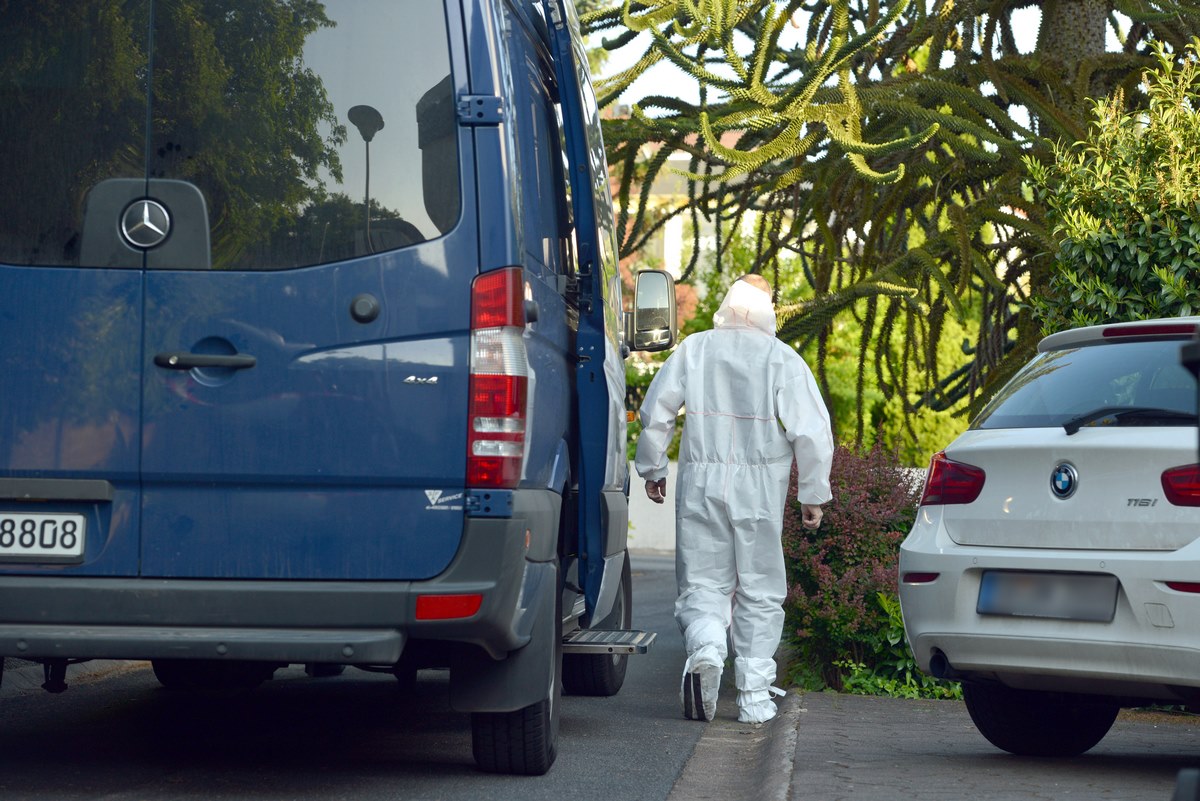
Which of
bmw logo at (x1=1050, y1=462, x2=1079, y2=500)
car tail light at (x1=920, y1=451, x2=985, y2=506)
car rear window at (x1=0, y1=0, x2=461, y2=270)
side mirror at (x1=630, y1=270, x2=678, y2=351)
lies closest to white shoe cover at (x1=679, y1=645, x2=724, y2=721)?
car tail light at (x1=920, y1=451, x2=985, y2=506)

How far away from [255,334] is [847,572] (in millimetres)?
3805

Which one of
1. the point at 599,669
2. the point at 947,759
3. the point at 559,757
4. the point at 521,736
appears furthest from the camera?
the point at 599,669

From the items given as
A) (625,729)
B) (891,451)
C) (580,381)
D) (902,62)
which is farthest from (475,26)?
(902,62)

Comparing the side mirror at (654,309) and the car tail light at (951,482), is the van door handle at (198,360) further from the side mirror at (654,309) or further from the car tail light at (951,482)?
the side mirror at (654,309)

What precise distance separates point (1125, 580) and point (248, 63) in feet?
10.3

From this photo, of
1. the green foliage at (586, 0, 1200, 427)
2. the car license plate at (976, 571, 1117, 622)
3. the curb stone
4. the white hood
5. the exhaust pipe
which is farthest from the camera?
the green foliage at (586, 0, 1200, 427)

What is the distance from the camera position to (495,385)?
475 centimetres

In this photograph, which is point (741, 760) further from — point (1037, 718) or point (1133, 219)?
point (1133, 219)

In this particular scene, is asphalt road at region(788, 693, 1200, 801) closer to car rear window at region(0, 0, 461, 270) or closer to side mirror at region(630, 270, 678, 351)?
side mirror at region(630, 270, 678, 351)

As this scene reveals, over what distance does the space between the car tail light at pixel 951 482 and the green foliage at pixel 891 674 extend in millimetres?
1832

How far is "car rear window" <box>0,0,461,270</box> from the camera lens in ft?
15.5

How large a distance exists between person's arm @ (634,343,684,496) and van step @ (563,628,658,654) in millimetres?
939

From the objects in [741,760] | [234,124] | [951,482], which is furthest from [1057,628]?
[234,124]

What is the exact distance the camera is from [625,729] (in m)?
6.89
